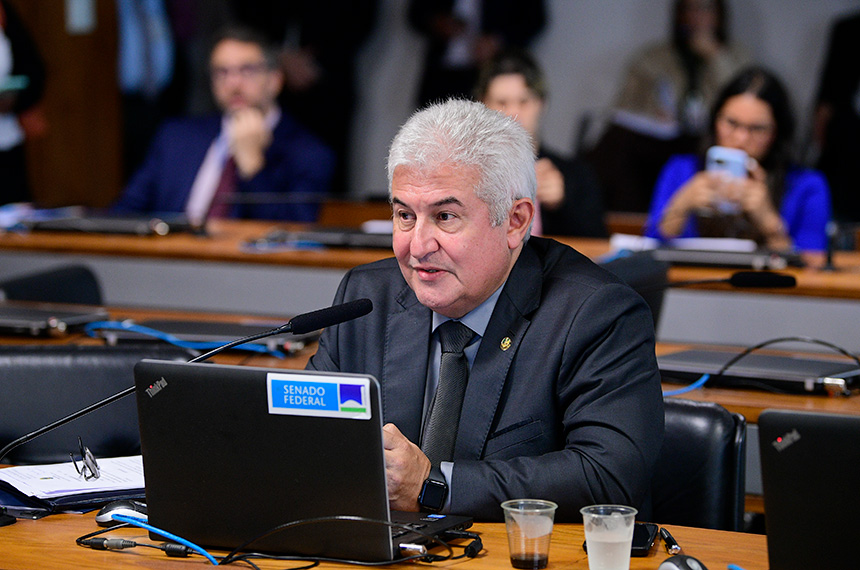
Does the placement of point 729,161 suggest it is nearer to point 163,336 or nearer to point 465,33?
point 163,336

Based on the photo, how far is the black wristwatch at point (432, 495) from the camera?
1.46 m

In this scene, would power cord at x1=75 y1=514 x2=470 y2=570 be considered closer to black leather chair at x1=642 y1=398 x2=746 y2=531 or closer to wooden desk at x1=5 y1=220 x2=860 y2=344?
black leather chair at x1=642 y1=398 x2=746 y2=531

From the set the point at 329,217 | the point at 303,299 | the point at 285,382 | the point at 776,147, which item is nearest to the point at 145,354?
the point at 285,382

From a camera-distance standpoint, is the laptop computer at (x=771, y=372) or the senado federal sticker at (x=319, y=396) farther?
the laptop computer at (x=771, y=372)

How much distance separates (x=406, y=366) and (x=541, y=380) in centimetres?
22

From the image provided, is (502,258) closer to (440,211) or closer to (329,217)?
(440,211)

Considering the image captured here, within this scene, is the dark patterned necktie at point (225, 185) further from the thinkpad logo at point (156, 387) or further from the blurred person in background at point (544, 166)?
the thinkpad logo at point (156, 387)

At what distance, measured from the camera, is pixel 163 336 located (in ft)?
8.12

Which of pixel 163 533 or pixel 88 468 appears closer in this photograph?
pixel 163 533

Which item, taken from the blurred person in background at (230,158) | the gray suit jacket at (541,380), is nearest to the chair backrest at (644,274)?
the gray suit jacket at (541,380)

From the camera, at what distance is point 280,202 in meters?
4.71

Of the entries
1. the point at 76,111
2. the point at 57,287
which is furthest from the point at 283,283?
the point at 76,111

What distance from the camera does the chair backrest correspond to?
2273mm

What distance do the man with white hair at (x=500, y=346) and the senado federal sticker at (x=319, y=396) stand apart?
278 mm
